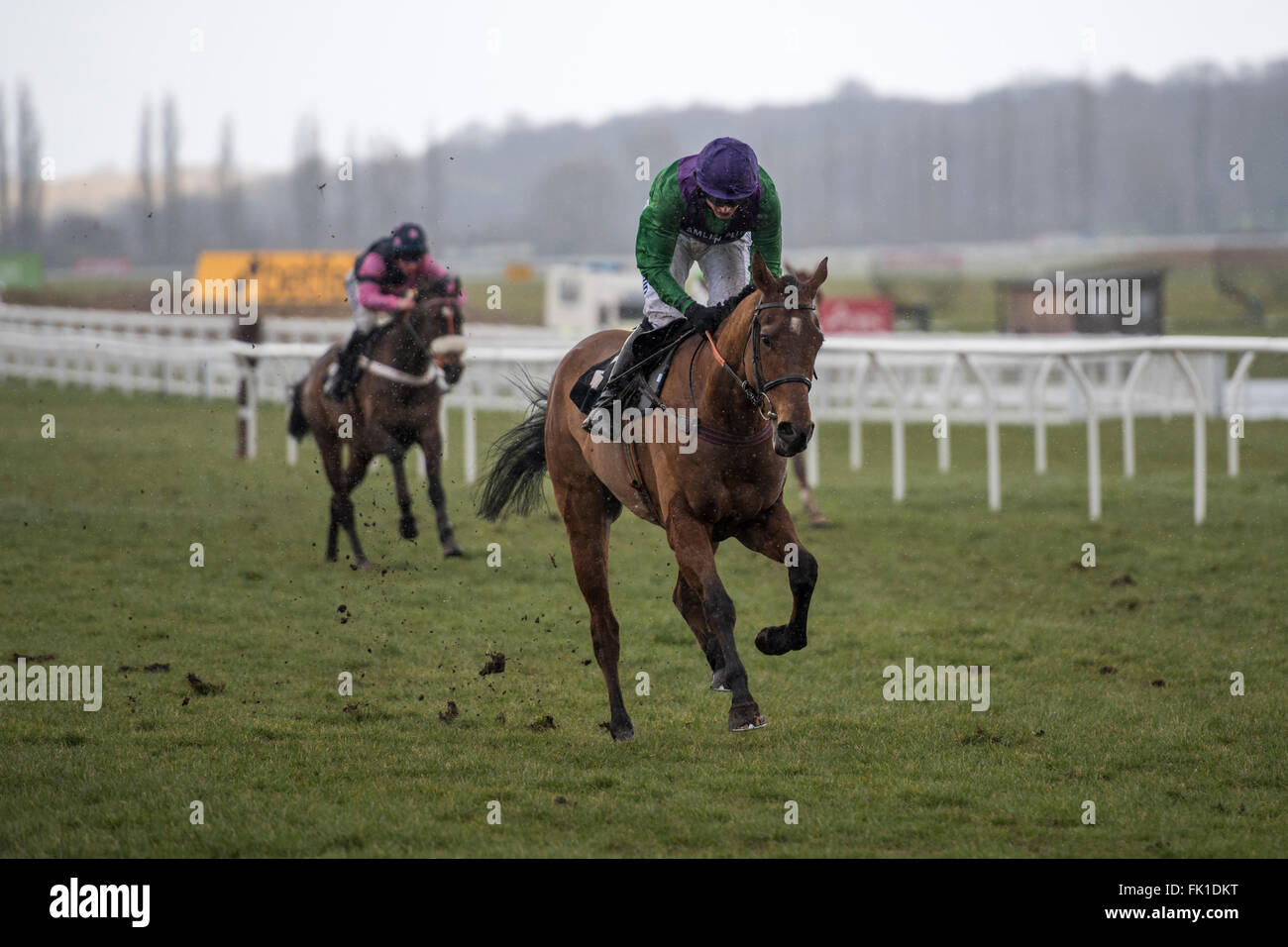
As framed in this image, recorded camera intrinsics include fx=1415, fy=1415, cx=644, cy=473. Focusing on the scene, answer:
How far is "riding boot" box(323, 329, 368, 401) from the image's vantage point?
32.2ft

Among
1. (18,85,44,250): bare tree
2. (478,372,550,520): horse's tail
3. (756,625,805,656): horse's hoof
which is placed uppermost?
(18,85,44,250): bare tree

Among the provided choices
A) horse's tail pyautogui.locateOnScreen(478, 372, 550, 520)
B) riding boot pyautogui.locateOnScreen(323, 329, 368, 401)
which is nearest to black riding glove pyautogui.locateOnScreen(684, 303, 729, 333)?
horse's tail pyautogui.locateOnScreen(478, 372, 550, 520)

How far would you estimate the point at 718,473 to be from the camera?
4.97 metres

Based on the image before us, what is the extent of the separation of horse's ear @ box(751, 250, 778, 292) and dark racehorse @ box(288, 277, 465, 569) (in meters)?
5.11

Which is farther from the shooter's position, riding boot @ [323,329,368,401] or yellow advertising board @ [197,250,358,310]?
yellow advertising board @ [197,250,358,310]

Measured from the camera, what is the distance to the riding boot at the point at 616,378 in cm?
546

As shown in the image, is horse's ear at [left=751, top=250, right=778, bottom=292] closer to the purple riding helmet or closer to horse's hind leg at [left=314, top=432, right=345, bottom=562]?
the purple riding helmet

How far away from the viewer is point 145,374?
2333cm

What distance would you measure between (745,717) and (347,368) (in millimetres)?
5848

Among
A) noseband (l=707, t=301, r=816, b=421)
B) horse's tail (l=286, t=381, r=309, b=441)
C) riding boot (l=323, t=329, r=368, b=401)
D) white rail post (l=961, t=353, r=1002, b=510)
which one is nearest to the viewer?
noseband (l=707, t=301, r=816, b=421)
